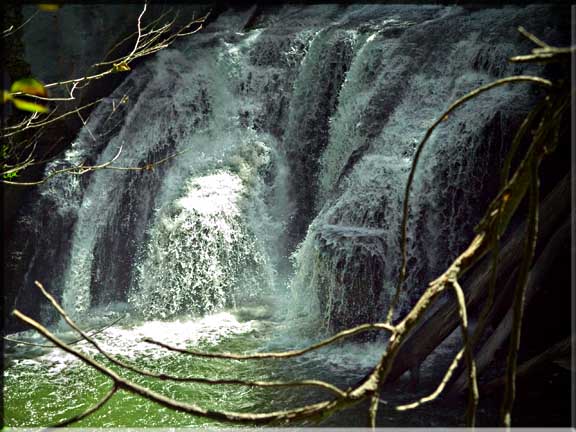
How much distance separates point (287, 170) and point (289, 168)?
3 cm

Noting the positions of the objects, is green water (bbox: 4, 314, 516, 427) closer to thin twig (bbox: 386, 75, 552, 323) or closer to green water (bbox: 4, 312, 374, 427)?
green water (bbox: 4, 312, 374, 427)

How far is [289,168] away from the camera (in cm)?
755

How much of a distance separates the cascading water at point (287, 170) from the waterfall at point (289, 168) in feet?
0.05

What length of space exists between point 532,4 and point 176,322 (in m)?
4.31

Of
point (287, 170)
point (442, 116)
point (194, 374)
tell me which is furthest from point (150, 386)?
point (442, 116)

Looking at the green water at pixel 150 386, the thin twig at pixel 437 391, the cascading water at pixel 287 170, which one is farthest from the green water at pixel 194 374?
the thin twig at pixel 437 391

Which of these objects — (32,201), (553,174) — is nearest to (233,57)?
(32,201)

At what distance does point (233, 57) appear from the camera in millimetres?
8172

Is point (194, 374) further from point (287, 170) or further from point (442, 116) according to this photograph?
point (442, 116)

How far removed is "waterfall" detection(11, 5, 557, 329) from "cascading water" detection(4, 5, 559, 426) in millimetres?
15

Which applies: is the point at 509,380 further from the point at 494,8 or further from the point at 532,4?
the point at 494,8

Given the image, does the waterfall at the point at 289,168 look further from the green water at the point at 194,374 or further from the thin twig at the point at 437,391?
the thin twig at the point at 437,391

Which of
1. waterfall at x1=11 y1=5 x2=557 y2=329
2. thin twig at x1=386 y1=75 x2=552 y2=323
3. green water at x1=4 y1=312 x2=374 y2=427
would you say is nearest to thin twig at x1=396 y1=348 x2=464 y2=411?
thin twig at x1=386 y1=75 x2=552 y2=323

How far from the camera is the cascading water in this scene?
539cm
